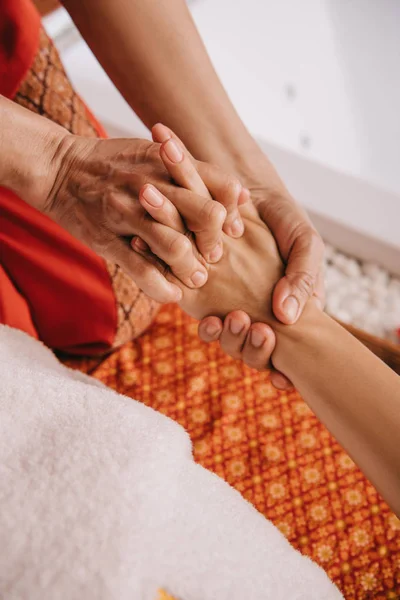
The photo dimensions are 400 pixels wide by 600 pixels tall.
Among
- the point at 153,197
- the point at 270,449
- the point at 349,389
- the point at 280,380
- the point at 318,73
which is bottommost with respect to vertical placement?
the point at 270,449

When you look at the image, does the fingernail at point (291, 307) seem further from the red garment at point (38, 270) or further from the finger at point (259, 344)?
the red garment at point (38, 270)

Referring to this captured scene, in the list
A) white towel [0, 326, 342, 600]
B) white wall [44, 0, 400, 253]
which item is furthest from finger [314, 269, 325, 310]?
white wall [44, 0, 400, 253]

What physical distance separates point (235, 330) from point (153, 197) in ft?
0.95

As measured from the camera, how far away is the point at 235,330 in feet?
2.88

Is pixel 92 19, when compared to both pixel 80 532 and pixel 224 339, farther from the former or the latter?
pixel 80 532

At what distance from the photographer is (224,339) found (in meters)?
0.90

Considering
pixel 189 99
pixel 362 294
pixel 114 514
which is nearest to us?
pixel 114 514

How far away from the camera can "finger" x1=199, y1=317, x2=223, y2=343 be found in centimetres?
89

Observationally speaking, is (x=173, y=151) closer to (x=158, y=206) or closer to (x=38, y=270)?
(x=158, y=206)

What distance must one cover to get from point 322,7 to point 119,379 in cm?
227

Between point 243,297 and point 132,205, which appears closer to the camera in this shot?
point 132,205

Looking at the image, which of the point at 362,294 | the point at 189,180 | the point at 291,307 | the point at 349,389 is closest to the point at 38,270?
the point at 189,180

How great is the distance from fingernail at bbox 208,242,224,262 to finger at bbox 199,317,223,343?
0.10 meters

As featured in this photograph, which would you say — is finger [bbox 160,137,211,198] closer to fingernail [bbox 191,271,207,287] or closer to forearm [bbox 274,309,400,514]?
fingernail [bbox 191,271,207,287]
